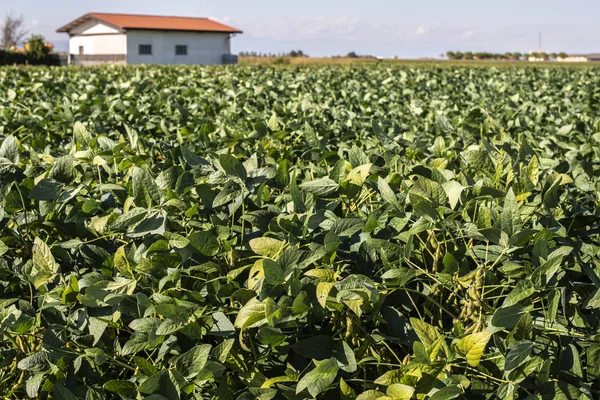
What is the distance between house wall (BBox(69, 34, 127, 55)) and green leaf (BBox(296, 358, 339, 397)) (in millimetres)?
57558

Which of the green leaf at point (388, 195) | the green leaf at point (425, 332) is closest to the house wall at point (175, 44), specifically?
the green leaf at point (388, 195)

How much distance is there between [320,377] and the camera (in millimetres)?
1526

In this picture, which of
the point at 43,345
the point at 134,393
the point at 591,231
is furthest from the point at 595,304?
the point at 43,345

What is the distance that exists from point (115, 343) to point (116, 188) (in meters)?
0.57

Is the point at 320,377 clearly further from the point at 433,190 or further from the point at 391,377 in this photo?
the point at 433,190

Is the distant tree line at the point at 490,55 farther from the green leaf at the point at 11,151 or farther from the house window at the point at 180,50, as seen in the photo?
the green leaf at the point at 11,151

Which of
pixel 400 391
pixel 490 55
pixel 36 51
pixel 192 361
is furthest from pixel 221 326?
pixel 490 55

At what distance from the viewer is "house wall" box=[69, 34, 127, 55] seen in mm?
56562

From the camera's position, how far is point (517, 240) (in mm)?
1672

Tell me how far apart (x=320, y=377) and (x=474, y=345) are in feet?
1.16

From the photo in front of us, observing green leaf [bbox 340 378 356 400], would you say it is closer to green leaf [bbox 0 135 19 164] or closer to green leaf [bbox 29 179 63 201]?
green leaf [bbox 29 179 63 201]

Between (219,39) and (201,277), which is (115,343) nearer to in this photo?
(201,277)

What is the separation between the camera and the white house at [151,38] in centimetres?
5653

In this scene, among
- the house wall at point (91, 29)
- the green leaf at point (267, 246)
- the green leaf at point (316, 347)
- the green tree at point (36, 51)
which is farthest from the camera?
the house wall at point (91, 29)
